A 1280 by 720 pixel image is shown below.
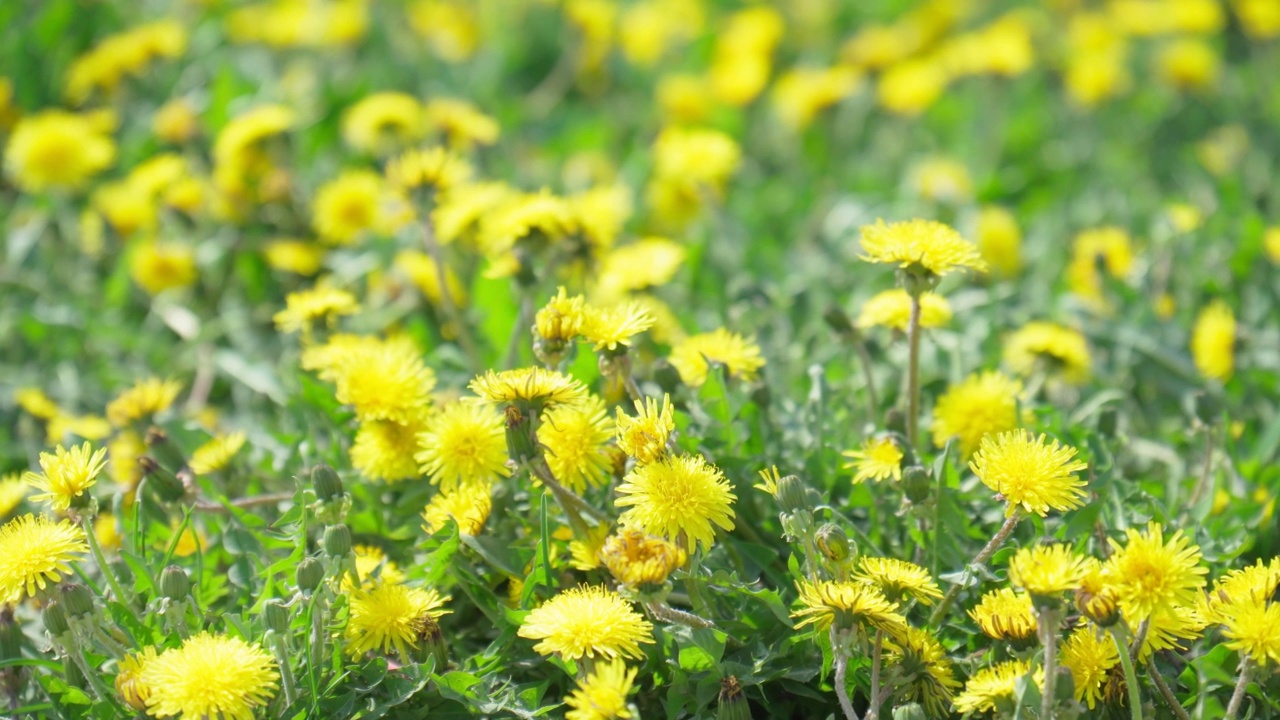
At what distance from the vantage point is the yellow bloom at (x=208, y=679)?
5.32 ft

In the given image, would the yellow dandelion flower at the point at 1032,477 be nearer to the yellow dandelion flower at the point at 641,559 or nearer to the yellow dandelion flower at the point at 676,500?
the yellow dandelion flower at the point at 676,500

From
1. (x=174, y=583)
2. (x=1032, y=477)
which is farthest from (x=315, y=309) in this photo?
(x=1032, y=477)

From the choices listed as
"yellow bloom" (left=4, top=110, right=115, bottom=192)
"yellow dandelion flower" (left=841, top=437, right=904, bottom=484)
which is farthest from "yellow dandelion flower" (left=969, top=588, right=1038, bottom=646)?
"yellow bloom" (left=4, top=110, right=115, bottom=192)

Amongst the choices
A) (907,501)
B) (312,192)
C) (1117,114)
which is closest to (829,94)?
(1117,114)

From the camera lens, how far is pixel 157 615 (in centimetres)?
193

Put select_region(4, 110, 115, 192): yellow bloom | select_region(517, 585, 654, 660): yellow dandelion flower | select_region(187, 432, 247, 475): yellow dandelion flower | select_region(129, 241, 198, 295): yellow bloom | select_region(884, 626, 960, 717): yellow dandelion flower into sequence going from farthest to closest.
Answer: select_region(4, 110, 115, 192): yellow bloom → select_region(129, 241, 198, 295): yellow bloom → select_region(187, 432, 247, 475): yellow dandelion flower → select_region(884, 626, 960, 717): yellow dandelion flower → select_region(517, 585, 654, 660): yellow dandelion flower

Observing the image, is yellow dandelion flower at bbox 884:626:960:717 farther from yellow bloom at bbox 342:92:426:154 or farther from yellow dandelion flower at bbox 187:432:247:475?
yellow bloom at bbox 342:92:426:154

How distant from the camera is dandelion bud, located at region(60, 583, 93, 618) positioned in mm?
1719

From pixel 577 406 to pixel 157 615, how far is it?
30.7 inches

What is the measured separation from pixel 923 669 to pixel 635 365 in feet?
2.62

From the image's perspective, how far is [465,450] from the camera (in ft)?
6.49

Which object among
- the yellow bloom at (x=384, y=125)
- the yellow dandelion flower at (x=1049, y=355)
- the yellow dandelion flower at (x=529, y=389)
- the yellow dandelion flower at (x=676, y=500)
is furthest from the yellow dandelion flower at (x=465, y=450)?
the yellow bloom at (x=384, y=125)

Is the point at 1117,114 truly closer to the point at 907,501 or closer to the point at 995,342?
the point at 995,342

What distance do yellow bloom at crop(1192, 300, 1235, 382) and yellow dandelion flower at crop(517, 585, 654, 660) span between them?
1778 millimetres
